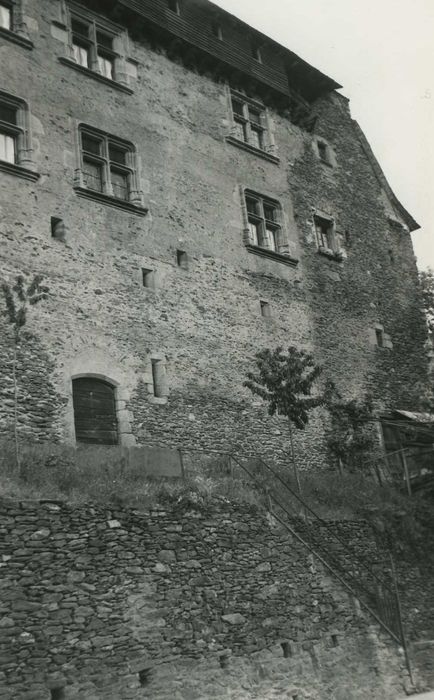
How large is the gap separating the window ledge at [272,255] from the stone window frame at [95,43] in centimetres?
507

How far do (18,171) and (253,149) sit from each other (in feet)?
27.0

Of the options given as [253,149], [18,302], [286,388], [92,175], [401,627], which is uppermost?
[253,149]

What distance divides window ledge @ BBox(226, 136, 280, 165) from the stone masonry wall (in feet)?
38.1

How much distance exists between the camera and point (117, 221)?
60.2 feet

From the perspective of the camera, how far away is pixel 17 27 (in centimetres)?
1786

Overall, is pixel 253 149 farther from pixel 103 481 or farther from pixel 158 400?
pixel 103 481

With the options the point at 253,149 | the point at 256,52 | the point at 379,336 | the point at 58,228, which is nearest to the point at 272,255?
the point at 253,149

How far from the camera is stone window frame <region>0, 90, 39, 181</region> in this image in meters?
16.8

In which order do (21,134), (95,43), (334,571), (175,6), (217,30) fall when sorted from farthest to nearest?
(217,30)
(175,6)
(95,43)
(21,134)
(334,571)

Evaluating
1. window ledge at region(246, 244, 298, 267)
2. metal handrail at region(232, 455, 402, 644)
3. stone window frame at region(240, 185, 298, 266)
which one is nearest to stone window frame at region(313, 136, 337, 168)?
stone window frame at region(240, 185, 298, 266)

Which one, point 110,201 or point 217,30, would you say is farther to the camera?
point 217,30

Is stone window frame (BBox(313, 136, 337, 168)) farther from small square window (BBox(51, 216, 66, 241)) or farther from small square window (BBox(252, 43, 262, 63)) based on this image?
small square window (BBox(51, 216, 66, 241))

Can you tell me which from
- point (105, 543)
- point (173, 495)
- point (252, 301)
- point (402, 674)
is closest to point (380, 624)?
point (402, 674)

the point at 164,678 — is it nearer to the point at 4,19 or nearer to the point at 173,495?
the point at 173,495
